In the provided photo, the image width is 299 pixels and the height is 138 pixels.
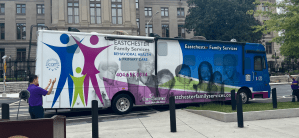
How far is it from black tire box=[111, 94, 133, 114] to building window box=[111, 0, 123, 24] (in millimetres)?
30719

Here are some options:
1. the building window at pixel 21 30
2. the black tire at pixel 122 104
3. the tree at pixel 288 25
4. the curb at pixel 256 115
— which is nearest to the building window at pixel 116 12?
the building window at pixel 21 30

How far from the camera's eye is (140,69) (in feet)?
34.9

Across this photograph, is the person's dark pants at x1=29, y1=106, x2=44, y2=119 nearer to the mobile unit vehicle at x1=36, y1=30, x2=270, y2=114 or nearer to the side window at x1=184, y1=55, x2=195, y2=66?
the mobile unit vehicle at x1=36, y1=30, x2=270, y2=114

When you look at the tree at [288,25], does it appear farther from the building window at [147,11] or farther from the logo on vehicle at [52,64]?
the building window at [147,11]

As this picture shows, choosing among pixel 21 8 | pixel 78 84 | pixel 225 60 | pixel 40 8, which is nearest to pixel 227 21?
pixel 225 60

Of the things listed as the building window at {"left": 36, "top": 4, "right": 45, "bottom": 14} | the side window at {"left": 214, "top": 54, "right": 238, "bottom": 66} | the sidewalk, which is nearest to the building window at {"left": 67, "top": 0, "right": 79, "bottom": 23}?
the building window at {"left": 36, "top": 4, "right": 45, "bottom": 14}

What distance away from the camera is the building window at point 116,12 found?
130ft

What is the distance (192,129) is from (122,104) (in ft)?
13.1

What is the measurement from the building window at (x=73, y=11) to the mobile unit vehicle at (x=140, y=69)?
30.7m

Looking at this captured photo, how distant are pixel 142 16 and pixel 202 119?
155 ft

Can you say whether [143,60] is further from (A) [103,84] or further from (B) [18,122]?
(B) [18,122]

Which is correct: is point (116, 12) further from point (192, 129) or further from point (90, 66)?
point (192, 129)

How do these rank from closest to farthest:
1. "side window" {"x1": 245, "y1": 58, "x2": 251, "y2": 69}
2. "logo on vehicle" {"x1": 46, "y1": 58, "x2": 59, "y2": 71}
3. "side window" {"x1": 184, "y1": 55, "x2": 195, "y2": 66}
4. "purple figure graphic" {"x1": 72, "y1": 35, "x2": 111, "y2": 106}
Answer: "logo on vehicle" {"x1": 46, "y1": 58, "x2": 59, "y2": 71}
"purple figure graphic" {"x1": 72, "y1": 35, "x2": 111, "y2": 106}
"side window" {"x1": 184, "y1": 55, "x2": 195, "y2": 66}
"side window" {"x1": 245, "y1": 58, "x2": 251, "y2": 69}

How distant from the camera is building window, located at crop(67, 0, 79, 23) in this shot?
126 ft
